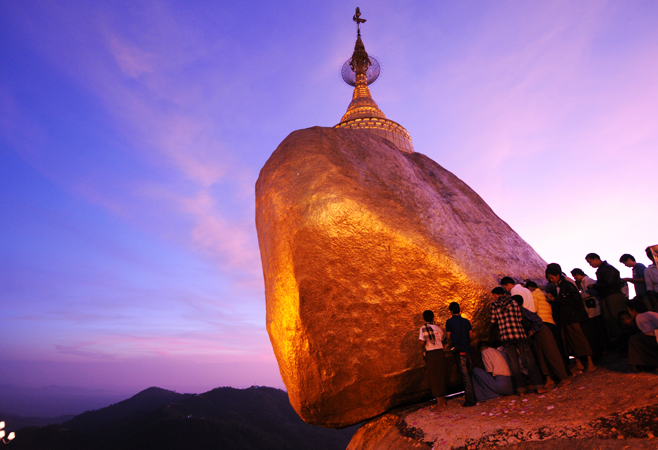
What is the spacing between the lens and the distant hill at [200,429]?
27.3 m

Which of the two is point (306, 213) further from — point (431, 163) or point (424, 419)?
point (431, 163)

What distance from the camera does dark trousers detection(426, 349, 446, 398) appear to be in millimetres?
6590

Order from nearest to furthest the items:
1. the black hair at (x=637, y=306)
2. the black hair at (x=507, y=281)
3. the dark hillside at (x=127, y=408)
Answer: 1. the black hair at (x=637, y=306)
2. the black hair at (x=507, y=281)
3. the dark hillside at (x=127, y=408)

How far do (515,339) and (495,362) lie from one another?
753mm

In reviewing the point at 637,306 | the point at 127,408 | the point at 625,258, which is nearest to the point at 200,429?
the point at 127,408

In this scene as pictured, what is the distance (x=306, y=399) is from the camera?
23.4 ft

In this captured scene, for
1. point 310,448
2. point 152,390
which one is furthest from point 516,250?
point 152,390

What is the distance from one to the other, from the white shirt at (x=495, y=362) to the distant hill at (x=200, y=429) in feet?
89.8

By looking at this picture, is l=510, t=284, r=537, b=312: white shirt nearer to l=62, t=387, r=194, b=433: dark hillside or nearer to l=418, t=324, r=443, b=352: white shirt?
l=418, t=324, r=443, b=352: white shirt

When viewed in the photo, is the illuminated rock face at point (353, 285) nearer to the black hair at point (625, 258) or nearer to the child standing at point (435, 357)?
the child standing at point (435, 357)

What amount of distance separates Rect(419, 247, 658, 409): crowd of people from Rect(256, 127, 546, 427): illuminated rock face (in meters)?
0.49

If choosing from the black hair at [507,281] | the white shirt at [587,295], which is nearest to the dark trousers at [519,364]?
the black hair at [507,281]

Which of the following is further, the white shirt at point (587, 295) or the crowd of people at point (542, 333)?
the white shirt at point (587, 295)

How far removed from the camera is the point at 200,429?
94.3 ft
